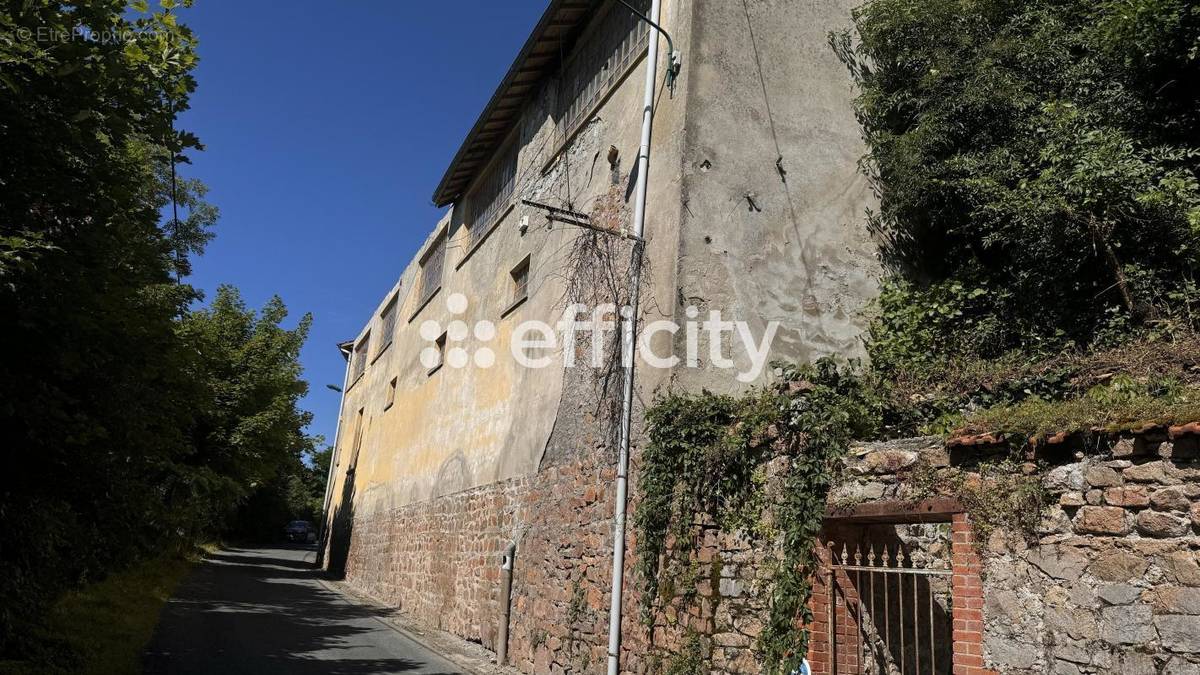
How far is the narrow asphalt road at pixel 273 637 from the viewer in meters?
8.69

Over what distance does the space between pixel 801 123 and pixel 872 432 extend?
14.1 feet

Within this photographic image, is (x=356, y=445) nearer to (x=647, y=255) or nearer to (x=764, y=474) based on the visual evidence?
(x=647, y=255)

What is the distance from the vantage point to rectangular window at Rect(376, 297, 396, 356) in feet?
74.4

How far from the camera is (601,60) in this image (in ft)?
35.8

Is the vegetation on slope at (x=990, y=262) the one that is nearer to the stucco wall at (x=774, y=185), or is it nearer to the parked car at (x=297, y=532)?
the stucco wall at (x=774, y=185)

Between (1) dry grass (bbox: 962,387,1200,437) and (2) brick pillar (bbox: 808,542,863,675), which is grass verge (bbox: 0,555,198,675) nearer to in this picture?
(2) brick pillar (bbox: 808,542,863,675)

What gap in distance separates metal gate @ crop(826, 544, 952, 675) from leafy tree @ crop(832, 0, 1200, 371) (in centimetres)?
251

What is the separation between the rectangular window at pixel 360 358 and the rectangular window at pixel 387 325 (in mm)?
1918

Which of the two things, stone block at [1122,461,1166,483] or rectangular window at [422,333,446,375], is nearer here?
stone block at [1122,461,1166,483]

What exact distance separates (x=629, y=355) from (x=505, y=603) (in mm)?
3852

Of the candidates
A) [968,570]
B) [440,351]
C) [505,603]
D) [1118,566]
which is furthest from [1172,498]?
[440,351]

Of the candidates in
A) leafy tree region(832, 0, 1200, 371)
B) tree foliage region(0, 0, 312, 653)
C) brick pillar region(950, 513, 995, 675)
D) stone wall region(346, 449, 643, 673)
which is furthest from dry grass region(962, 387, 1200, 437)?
tree foliage region(0, 0, 312, 653)

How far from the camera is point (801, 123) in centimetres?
911

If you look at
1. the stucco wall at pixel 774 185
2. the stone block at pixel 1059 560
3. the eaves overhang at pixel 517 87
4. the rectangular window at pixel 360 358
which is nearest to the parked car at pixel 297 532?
the rectangular window at pixel 360 358
